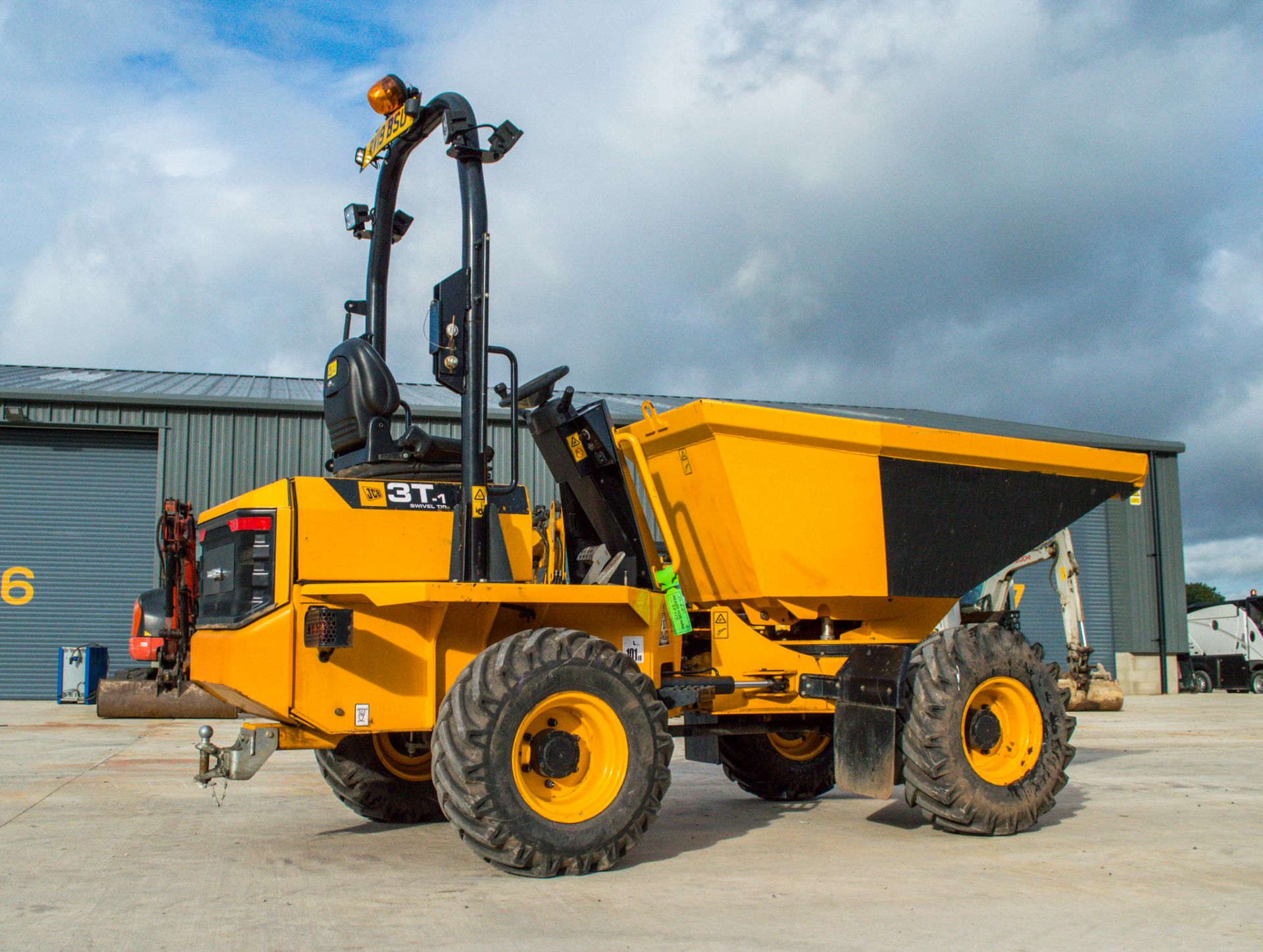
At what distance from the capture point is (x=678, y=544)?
726cm

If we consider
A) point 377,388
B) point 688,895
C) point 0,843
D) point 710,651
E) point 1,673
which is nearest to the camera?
point 688,895

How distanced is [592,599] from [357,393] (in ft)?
5.58

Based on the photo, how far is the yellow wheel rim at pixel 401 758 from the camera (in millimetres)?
6867

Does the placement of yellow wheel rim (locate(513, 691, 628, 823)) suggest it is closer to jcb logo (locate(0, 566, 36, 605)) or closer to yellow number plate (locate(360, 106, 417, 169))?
yellow number plate (locate(360, 106, 417, 169))

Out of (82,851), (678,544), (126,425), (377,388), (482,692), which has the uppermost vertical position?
(126,425)

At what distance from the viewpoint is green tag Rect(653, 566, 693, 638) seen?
20.4 ft

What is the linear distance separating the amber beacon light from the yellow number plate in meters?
0.04

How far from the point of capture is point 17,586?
20.2 metres

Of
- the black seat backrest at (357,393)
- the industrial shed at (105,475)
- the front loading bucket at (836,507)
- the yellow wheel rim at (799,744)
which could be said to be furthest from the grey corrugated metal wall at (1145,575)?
the black seat backrest at (357,393)

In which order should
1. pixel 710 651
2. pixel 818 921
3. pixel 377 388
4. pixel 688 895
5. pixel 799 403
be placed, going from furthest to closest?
pixel 799 403, pixel 710 651, pixel 377 388, pixel 688 895, pixel 818 921

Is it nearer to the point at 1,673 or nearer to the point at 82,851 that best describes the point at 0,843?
the point at 82,851

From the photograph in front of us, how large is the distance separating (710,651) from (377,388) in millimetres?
2617

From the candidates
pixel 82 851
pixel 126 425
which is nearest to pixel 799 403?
pixel 126 425

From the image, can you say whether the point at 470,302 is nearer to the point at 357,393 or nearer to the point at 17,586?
the point at 357,393
